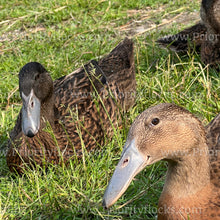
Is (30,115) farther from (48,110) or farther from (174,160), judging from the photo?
(174,160)

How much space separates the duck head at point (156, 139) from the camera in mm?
2053

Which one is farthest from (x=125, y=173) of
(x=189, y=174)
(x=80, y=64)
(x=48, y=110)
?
(x=80, y=64)

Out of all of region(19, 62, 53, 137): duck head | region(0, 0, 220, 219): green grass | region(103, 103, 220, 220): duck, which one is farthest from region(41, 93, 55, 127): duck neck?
region(103, 103, 220, 220): duck

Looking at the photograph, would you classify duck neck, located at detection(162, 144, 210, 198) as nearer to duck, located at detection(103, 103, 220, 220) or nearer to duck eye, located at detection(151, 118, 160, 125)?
duck, located at detection(103, 103, 220, 220)

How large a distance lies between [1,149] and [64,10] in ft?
9.89

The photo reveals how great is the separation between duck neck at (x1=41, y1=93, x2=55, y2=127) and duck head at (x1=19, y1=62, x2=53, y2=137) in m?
0.12

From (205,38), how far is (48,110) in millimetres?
1935

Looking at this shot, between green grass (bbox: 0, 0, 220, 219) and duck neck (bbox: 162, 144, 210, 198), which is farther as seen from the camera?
green grass (bbox: 0, 0, 220, 219)

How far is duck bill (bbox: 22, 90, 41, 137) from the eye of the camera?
319 centimetres

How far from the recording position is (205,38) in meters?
4.50

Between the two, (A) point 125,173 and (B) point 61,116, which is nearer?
(A) point 125,173

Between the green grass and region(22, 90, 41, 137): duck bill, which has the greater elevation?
region(22, 90, 41, 137): duck bill

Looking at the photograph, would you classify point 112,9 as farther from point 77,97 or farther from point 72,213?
point 72,213

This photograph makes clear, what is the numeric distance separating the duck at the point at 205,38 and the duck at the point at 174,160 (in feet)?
7.55
